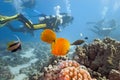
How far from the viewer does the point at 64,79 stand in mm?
3861

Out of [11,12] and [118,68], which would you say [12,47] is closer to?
[118,68]

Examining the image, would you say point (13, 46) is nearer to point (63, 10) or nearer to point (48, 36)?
point (48, 36)

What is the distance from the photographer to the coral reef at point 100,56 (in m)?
5.38

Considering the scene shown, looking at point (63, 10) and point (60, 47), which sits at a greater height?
point (60, 47)

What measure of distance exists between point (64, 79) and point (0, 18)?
5629mm

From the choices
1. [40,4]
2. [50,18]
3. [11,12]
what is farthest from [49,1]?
[50,18]

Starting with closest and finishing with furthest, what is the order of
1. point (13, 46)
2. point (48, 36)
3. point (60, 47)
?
point (60, 47), point (48, 36), point (13, 46)

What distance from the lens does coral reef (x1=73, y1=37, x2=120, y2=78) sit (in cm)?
538

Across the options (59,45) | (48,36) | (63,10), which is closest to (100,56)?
(48,36)

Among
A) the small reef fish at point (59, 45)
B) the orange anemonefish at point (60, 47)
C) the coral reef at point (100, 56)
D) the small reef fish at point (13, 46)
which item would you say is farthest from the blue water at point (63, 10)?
the orange anemonefish at point (60, 47)

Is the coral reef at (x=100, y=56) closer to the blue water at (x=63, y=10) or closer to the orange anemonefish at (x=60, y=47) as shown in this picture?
the orange anemonefish at (x=60, y=47)

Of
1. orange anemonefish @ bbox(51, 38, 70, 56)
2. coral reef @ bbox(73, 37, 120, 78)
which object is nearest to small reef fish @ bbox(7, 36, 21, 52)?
orange anemonefish @ bbox(51, 38, 70, 56)

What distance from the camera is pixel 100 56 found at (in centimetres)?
572

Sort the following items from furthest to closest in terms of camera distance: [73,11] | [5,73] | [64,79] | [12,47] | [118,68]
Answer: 1. [73,11]
2. [5,73]
3. [118,68]
4. [12,47]
5. [64,79]
